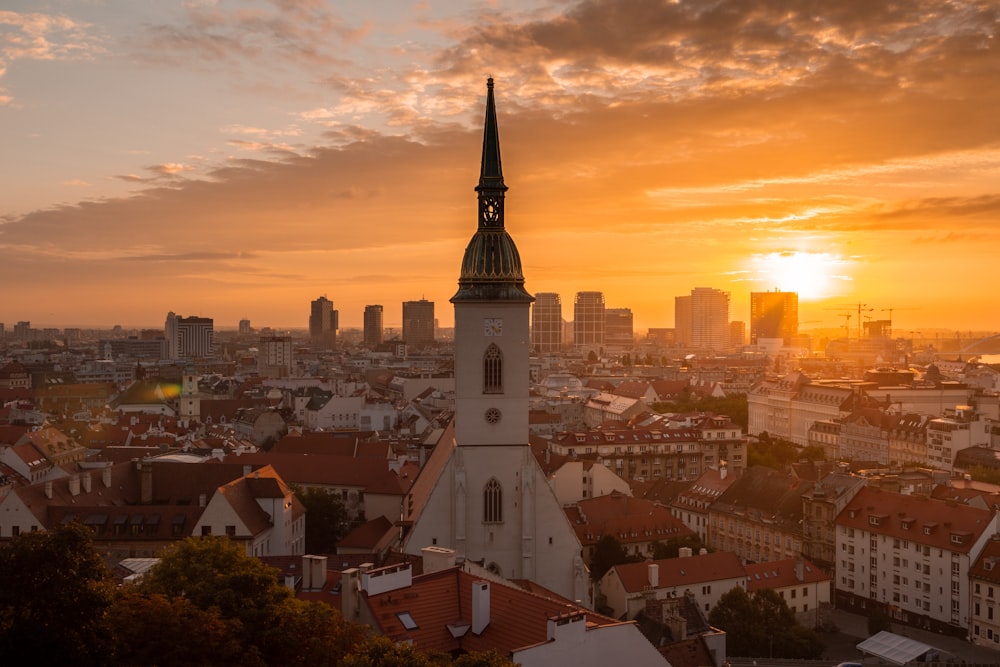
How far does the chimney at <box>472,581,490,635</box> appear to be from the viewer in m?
27.7

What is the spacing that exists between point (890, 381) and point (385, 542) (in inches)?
5177

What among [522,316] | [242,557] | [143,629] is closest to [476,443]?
[522,316]

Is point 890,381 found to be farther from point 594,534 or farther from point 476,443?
point 476,443

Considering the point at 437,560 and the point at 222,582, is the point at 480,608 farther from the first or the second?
the point at 222,582

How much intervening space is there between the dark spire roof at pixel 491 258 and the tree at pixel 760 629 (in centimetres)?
1904

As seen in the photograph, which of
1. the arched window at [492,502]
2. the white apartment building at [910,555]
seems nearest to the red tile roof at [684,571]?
the white apartment building at [910,555]

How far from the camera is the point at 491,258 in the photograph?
145ft

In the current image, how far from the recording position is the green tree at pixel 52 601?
21203 mm

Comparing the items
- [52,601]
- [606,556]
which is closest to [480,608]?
[52,601]

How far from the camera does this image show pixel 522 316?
4441 centimetres

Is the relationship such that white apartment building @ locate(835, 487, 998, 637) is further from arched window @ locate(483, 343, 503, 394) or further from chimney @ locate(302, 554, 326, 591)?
chimney @ locate(302, 554, 326, 591)

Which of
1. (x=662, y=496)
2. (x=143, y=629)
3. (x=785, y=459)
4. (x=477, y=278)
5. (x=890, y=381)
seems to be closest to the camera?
(x=143, y=629)

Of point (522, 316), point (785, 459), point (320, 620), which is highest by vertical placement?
point (522, 316)

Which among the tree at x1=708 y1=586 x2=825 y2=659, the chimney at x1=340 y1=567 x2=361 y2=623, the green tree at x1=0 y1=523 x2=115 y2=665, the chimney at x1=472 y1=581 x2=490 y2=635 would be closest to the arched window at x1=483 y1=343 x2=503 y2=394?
the chimney at x1=340 y1=567 x2=361 y2=623
